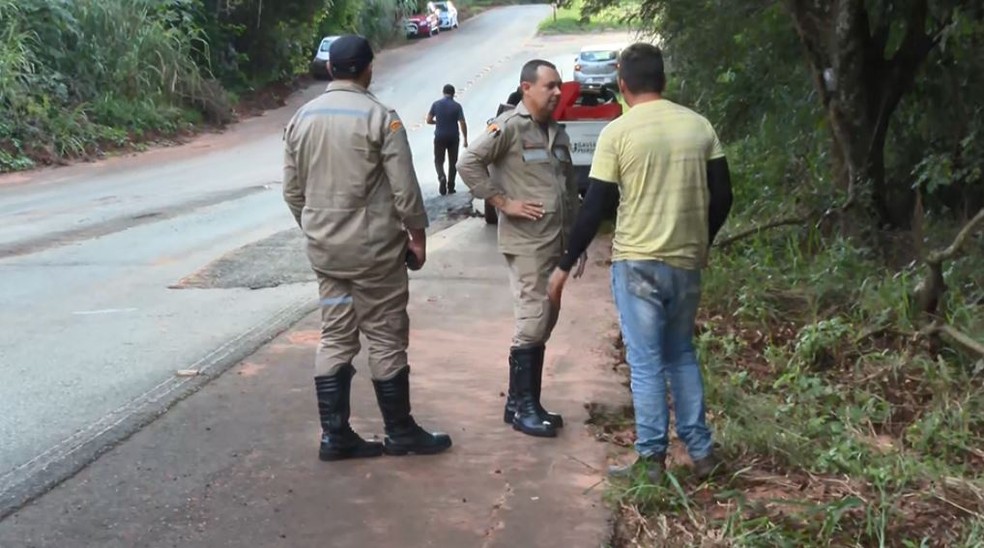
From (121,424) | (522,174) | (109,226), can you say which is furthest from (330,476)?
(109,226)

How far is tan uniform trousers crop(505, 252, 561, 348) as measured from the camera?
5.64m

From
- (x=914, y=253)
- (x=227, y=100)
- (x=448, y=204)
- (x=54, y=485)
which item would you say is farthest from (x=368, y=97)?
(x=227, y=100)

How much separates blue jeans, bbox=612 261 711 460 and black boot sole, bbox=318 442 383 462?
1244mm

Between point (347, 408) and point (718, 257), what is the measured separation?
4971 mm

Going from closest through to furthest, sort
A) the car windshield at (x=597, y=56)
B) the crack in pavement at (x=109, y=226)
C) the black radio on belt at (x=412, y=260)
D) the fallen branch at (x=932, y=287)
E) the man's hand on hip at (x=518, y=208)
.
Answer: the black radio on belt at (x=412, y=260), the man's hand on hip at (x=518, y=208), the fallen branch at (x=932, y=287), the crack in pavement at (x=109, y=226), the car windshield at (x=597, y=56)

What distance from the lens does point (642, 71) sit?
4.77 metres

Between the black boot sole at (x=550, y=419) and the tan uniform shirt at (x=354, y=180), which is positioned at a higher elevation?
the tan uniform shirt at (x=354, y=180)

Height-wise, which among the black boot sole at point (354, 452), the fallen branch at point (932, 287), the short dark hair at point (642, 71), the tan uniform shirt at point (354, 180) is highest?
the short dark hair at point (642, 71)

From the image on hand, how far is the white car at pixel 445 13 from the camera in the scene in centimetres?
5696

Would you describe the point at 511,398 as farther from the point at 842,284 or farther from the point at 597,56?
the point at 597,56

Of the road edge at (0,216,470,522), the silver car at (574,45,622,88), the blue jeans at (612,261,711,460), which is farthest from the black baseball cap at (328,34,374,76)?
the silver car at (574,45,622,88)

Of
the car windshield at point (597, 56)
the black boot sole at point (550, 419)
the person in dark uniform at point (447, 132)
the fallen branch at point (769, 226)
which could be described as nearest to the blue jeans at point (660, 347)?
the black boot sole at point (550, 419)

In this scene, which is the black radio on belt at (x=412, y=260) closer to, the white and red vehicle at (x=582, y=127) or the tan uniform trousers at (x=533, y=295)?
the tan uniform trousers at (x=533, y=295)

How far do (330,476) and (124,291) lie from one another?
5.25 metres
